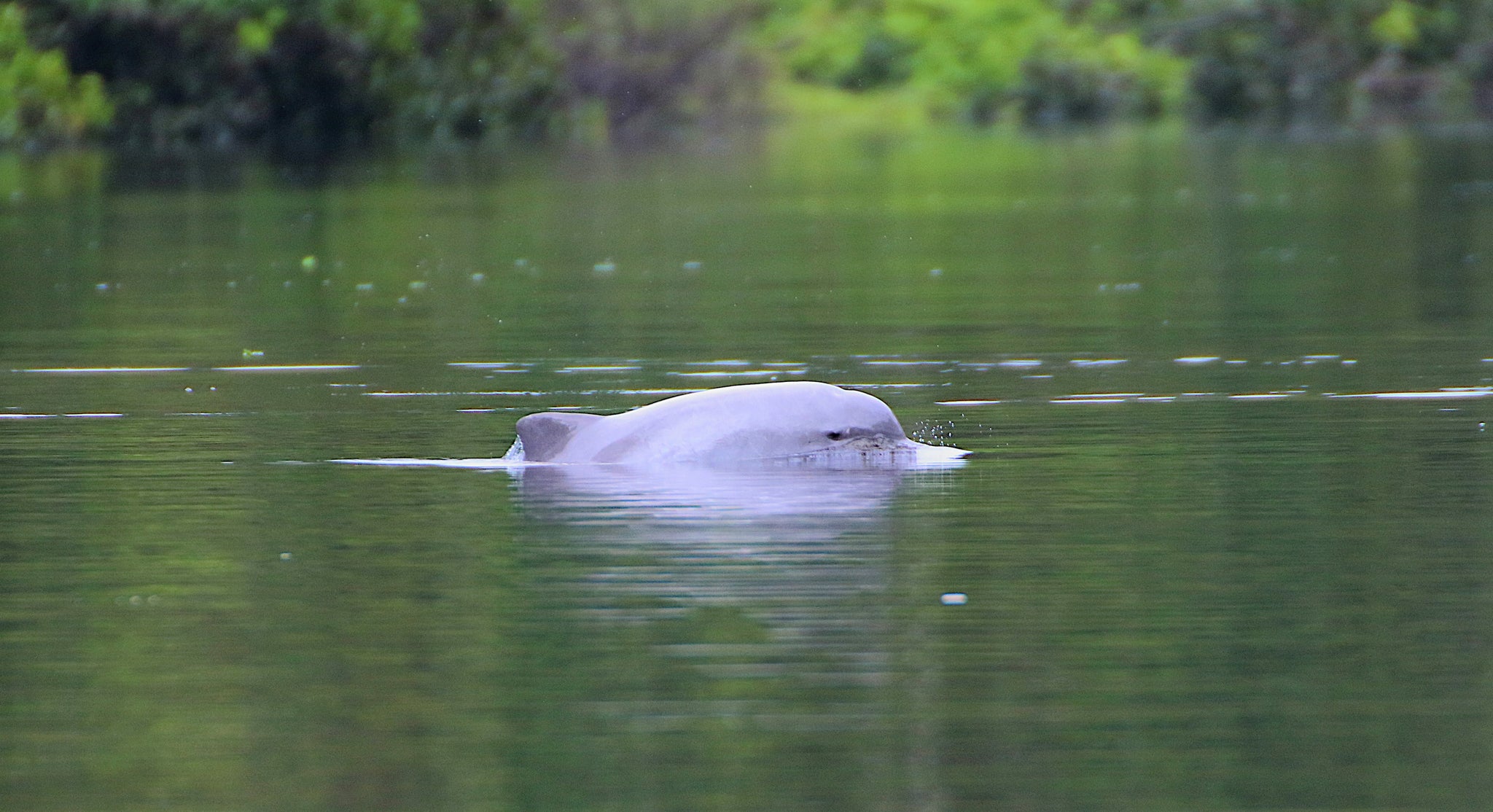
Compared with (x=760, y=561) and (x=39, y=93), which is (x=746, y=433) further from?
(x=39, y=93)

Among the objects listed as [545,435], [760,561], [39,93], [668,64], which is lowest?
[760,561]

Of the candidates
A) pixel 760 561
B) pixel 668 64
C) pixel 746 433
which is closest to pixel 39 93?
pixel 668 64

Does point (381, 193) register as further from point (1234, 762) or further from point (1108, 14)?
point (1108, 14)

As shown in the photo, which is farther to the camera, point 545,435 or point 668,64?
point 668,64

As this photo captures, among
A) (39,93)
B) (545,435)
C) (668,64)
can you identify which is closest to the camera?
(545,435)

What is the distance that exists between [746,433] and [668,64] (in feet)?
229

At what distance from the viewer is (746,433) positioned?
37.4 ft


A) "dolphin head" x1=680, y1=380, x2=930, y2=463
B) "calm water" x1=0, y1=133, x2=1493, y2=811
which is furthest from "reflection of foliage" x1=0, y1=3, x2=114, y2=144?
"dolphin head" x1=680, y1=380, x2=930, y2=463

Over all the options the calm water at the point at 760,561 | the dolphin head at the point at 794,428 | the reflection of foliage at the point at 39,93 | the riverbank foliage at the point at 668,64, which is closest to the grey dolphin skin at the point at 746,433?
the dolphin head at the point at 794,428

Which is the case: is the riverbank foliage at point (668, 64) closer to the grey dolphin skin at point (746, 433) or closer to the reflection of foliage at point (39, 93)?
the reflection of foliage at point (39, 93)

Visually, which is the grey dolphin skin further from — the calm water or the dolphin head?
the calm water

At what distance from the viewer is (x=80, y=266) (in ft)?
83.5

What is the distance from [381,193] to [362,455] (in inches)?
1121

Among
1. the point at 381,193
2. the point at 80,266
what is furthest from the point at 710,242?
the point at 381,193
